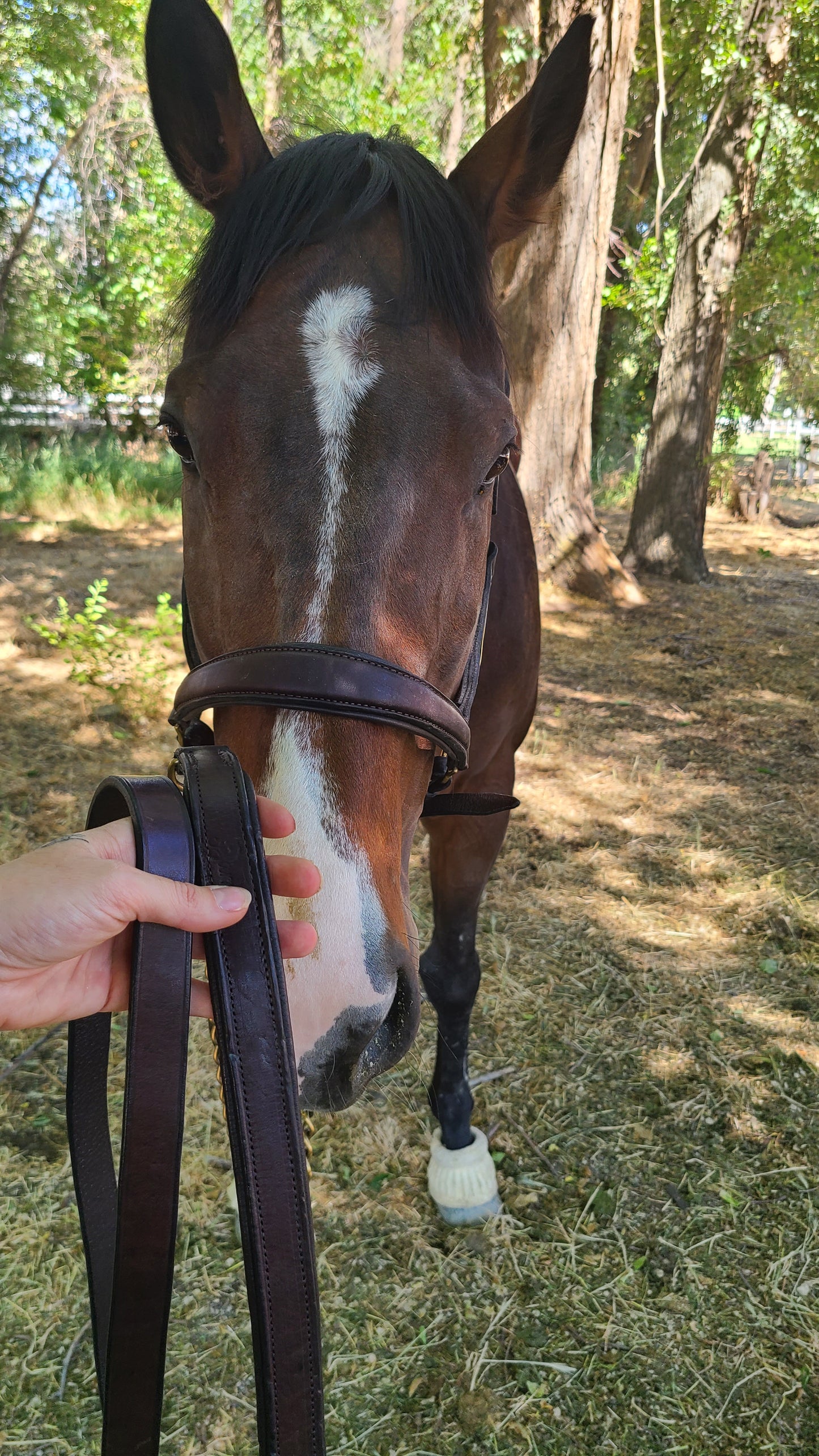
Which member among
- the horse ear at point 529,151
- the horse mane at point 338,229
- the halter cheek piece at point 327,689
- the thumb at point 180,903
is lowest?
the thumb at point 180,903

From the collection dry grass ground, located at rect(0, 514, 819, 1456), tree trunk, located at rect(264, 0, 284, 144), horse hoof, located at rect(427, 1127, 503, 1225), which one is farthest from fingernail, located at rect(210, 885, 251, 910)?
tree trunk, located at rect(264, 0, 284, 144)

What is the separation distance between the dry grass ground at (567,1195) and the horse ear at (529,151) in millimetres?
2413

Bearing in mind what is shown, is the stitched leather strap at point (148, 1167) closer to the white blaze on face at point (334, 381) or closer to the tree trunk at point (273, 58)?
the white blaze on face at point (334, 381)

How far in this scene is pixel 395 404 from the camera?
121 centimetres

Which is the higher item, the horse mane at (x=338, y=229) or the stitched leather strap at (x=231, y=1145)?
the horse mane at (x=338, y=229)

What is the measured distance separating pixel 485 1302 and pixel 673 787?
297 centimetres

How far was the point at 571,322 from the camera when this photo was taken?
21.9ft

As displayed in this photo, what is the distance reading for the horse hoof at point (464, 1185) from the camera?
6.72 feet

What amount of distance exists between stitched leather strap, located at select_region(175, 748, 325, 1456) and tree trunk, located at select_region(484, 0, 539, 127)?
23.5ft

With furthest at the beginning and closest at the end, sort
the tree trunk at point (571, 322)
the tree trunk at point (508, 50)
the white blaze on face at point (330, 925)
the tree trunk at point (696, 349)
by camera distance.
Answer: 1. the tree trunk at point (696, 349)
2. the tree trunk at point (571, 322)
3. the tree trunk at point (508, 50)
4. the white blaze on face at point (330, 925)

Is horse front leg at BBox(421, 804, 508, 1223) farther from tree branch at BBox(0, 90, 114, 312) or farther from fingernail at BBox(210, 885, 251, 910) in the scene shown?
tree branch at BBox(0, 90, 114, 312)

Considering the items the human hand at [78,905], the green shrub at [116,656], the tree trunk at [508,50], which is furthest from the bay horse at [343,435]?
the tree trunk at [508,50]

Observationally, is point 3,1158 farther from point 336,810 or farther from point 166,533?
point 166,533

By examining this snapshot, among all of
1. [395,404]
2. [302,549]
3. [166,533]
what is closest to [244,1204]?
[302,549]
